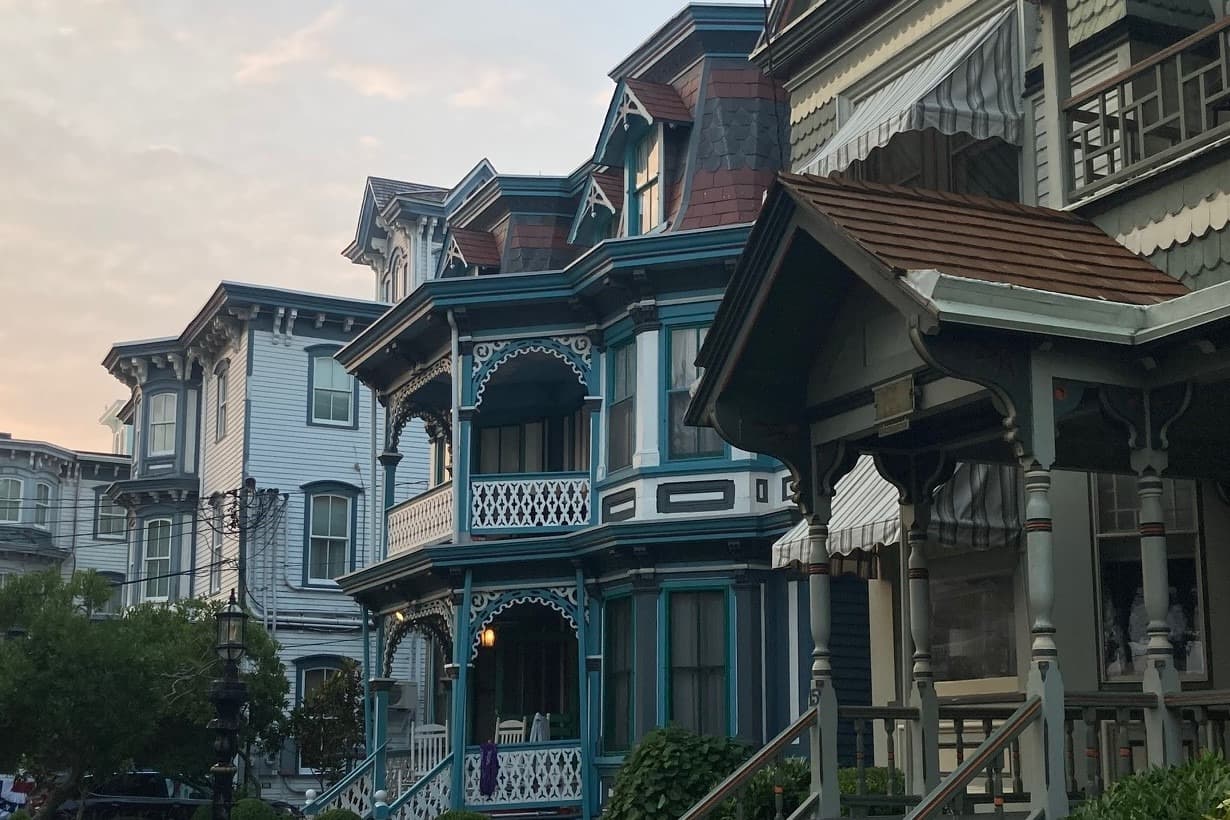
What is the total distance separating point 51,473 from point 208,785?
28.7m

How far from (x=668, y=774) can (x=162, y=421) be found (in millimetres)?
36234

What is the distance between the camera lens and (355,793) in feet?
93.7

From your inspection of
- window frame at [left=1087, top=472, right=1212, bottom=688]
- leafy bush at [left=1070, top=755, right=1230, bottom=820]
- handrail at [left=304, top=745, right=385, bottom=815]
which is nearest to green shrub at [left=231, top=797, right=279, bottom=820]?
handrail at [left=304, top=745, right=385, bottom=815]

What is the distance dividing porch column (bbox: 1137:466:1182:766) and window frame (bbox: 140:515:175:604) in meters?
40.8

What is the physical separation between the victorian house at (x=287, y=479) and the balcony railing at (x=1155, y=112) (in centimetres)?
3052

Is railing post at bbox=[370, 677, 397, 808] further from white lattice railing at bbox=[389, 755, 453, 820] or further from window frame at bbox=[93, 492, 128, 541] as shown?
window frame at bbox=[93, 492, 128, 541]

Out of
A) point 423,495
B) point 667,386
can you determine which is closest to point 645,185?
point 667,386

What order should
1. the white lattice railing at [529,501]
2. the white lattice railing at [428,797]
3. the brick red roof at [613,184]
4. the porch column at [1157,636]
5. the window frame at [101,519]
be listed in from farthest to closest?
the window frame at [101,519] → the brick red roof at [613,184] → the white lattice railing at [529,501] → the white lattice railing at [428,797] → the porch column at [1157,636]

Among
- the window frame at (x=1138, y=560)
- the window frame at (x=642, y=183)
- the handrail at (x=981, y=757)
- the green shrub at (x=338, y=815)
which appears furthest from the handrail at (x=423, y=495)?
the handrail at (x=981, y=757)

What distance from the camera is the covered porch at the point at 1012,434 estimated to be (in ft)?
32.3

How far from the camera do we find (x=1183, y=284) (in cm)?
1117

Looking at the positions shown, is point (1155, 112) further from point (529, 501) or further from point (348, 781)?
point (348, 781)

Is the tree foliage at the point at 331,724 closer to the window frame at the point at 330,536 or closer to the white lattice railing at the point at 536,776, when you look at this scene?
Result: the window frame at the point at 330,536

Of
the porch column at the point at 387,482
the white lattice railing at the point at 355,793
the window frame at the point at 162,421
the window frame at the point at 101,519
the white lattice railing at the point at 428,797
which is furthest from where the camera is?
the window frame at the point at 101,519
